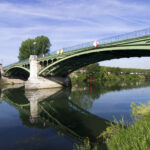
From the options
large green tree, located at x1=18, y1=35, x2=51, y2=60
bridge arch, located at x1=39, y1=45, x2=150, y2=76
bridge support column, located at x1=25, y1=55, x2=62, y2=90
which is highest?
large green tree, located at x1=18, y1=35, x2=51, y2=60

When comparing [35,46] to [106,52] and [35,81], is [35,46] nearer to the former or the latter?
[35,81]

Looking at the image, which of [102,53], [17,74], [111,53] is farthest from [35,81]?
[17,74]

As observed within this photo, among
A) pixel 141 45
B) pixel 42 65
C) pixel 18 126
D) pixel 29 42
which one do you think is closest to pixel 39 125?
pixel 18 126

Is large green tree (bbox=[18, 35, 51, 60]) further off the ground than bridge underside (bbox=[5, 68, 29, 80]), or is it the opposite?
large green tree (bbox=[18, 35, 51, 60])

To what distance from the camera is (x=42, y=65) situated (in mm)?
A: 42781

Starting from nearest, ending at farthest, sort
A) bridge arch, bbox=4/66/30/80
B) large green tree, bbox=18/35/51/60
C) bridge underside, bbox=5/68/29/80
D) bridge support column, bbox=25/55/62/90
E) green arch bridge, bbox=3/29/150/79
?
1. green arch bridge, bbox=3/29/150/79
2. bridge support column, bbox=25/55/62/90
3. bridge arch, bbox=4/66/30/80
4. bridge underside, bbox=5/68/29/80
5. large green tree, bbox=18/35/51/60

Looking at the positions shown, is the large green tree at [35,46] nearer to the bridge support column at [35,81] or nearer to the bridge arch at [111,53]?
the bridge support column at [35,81]

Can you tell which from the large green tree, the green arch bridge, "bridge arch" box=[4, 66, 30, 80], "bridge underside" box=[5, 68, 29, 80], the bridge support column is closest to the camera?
the green arch bridge

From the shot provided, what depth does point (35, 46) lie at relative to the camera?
66.1m

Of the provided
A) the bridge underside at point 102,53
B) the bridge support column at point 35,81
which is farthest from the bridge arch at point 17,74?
the bridge support column at point 35,81

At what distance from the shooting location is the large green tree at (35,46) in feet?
219

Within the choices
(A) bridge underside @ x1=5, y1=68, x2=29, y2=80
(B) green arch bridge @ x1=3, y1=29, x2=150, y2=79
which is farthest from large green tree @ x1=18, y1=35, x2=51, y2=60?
(B) green arch bridge @ x1=3, y1=29, x2=150, y2=79

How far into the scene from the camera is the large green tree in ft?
219

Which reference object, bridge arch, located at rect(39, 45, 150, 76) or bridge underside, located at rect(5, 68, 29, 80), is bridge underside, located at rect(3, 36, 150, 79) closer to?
bridge arch, located at rect(39, 45, 150, 76)
